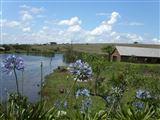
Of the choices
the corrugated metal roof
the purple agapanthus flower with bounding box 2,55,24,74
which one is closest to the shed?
the corrugated metal roof

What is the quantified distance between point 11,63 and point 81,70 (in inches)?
41.8

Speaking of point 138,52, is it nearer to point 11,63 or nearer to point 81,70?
point 81,70

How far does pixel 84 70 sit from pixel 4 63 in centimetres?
120

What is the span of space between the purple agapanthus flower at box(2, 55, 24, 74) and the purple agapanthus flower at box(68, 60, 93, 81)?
2.69 feet

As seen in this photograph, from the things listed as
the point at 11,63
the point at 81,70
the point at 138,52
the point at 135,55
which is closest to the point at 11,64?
the point at 11,63

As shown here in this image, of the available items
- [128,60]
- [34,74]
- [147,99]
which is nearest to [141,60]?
[128,60]

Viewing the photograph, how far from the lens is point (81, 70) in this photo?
20.9 feet

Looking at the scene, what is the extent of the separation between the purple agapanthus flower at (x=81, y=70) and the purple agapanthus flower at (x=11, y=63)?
820 mm

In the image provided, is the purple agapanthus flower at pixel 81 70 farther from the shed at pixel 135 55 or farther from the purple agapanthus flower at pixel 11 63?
the shed at pixel 135 55

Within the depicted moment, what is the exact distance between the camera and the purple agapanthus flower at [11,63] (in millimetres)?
6016

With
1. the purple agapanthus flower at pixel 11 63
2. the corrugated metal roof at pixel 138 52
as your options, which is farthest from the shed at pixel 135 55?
the purple agapanthus flower at pixel 11 63

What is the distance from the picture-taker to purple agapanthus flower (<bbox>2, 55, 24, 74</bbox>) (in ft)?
19.7

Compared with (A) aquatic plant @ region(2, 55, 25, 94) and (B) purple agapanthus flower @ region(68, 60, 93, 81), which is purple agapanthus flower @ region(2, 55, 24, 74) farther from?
(B) purple agapanthus flower @ region(68, 60, 93, 81)

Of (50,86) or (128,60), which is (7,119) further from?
(128,60)
